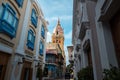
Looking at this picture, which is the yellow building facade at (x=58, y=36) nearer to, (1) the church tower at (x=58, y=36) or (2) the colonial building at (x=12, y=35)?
(1) the church tower at (x=58, y=36)

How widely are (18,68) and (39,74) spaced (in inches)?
151

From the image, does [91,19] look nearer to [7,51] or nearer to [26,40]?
[7,51]

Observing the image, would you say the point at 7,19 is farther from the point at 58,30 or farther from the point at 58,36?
the point at 58,30

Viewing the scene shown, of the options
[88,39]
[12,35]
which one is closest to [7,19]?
[12,35]

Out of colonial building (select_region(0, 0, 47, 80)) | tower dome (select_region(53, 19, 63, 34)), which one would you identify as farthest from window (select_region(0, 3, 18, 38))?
tower dome (select_region(53, 19, 63, 34))

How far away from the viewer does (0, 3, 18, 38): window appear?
4.78 meters

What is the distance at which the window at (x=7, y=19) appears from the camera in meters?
4.78

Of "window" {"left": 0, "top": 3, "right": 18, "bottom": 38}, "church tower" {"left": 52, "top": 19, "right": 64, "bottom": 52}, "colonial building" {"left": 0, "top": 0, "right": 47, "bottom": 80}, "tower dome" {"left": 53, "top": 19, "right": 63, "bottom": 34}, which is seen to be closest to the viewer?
"window" {"left": 0, "top": 3, "right": 18, "bottom": 38}

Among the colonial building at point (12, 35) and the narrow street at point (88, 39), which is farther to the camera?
the colonial building at point (12, 35)

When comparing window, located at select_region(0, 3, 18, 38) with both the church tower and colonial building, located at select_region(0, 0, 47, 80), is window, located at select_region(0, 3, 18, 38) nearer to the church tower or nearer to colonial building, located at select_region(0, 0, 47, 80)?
colonial building, located at select_region(0, 0, 47, 80)

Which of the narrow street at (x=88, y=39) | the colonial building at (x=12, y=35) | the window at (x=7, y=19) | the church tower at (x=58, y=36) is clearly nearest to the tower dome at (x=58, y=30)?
the church tower at (x=58, y=36)

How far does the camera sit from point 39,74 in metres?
9.75

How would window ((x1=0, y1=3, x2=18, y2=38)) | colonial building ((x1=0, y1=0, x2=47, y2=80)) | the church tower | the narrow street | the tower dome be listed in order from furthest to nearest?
1. the tower dome
2. the church tower
3. colonial building ((x1=0, y1=0, x2=47, y2=80))
4. window ((x1=0, y1=3, x2=18, y2=38))
5. the narrow street

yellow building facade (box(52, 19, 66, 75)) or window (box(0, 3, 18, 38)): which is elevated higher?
yellow building facade (box(52, 19, 66, 75))
